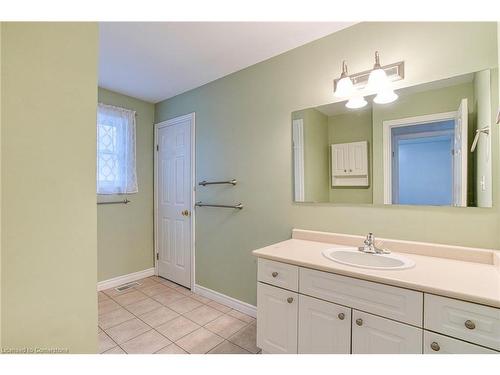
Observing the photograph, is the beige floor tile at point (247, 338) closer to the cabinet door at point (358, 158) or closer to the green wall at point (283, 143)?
the green wall at point (283, 143)

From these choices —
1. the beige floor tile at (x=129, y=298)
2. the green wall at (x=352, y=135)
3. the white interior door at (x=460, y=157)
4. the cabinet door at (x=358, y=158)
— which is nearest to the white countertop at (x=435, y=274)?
the white interior door at (x=460, y=157)

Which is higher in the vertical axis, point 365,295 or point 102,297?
point 365,295

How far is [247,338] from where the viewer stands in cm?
183

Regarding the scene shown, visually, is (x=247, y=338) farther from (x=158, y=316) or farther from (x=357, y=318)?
(x=357, y=318)

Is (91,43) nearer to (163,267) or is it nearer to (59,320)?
(59,320)

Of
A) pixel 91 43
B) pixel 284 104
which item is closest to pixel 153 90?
pixel 284 104

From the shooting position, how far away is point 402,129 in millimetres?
1460

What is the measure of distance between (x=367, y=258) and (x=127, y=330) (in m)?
1.96

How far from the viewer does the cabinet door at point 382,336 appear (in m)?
1.01

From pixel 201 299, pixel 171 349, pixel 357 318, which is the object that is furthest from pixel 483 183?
pixel 201 299

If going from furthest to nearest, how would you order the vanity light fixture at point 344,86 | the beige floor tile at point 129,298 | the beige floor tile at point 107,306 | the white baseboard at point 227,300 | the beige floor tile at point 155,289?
the beige floor tile at point 155,289
the beige floor tile at point 129,298
the beige floor tile at point 107,306
the white baseboard at point 227,300
the vanity light fixture at point 344,86

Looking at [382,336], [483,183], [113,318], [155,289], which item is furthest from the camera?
[155,289]

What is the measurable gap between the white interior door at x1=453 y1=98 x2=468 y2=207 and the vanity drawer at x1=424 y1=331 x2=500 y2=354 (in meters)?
0.71

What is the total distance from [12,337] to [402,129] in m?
2.00
